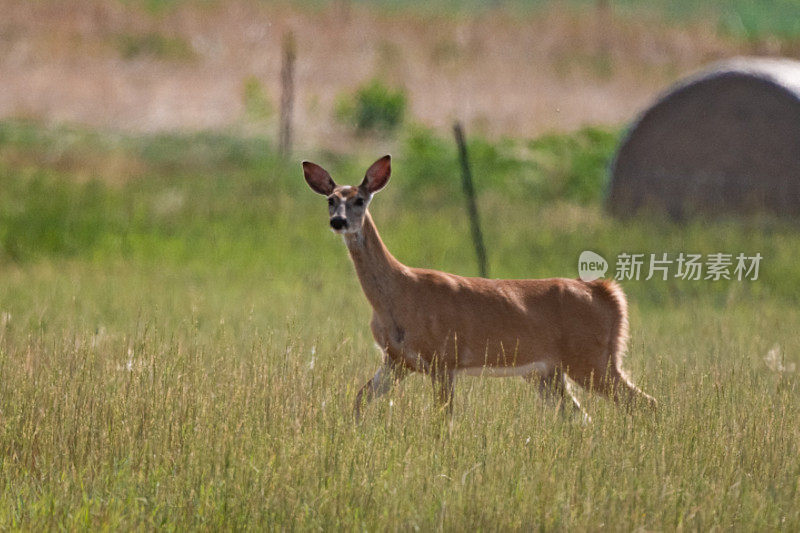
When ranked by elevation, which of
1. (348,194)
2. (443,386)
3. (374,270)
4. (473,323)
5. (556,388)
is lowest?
(556,388)

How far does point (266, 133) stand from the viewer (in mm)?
23922

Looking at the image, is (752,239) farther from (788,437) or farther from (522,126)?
(522,126)

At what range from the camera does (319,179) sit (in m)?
6.52

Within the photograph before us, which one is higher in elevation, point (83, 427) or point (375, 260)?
point (375, 260)

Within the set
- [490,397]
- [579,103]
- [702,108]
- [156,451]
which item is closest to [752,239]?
[702,108]

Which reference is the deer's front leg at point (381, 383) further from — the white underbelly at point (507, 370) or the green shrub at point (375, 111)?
the green shrub at point (375, 111)

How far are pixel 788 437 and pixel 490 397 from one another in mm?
1570

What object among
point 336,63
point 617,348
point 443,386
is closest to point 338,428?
point 443,386

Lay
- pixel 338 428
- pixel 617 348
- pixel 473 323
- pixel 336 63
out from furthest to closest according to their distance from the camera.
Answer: pixel 336 63 → pixel 617 348 → pixel 473 323 → pixel 338 428

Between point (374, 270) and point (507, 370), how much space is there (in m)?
0.95

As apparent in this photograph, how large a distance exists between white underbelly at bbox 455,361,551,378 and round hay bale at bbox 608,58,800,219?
30.6 feet

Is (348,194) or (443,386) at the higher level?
(348,194)

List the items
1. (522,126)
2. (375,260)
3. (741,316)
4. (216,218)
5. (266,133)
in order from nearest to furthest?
(375,260), (741,316), (216,218), (266,133), (522,126)

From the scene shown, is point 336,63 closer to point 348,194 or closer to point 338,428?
point 348,194
